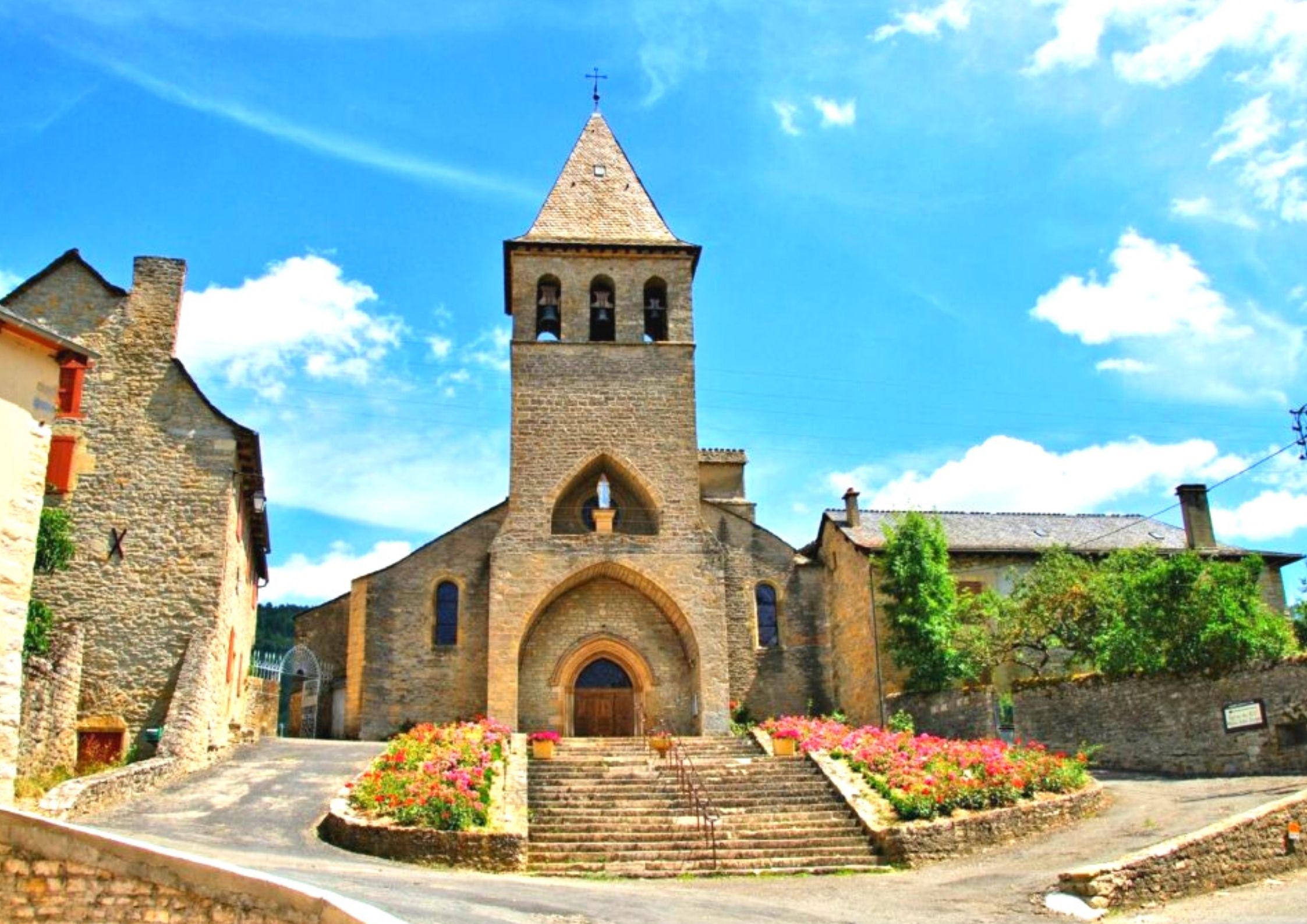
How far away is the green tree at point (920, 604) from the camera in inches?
979

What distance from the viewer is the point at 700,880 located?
14.1m

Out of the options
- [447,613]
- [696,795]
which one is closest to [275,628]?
[447,613]

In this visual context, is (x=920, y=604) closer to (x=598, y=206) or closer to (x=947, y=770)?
(x=947, y=770)

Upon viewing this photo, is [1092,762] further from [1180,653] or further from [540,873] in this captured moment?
[540,873]

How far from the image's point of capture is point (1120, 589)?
24.9m

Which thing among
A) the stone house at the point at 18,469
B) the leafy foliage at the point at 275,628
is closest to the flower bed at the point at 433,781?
the stone house at the point at 18,469

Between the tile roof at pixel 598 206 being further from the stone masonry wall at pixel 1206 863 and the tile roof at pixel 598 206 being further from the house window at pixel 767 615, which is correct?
the stone masonry wall at pixel 1206 863

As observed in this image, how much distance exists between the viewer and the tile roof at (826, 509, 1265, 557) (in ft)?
99.1

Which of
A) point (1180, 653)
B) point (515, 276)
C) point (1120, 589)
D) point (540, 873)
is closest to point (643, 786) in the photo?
point (540, 873)

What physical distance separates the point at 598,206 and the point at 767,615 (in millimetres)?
11958

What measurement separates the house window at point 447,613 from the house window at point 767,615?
24.2ft

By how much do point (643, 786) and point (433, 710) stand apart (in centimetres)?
907

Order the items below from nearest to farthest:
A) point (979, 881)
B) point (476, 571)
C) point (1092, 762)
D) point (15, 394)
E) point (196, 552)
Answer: point (15, 394) < point (979, 881) < point (196, 552) < point (1092, 762) < point (476, 571)

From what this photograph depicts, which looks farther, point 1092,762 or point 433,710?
point 433,710
